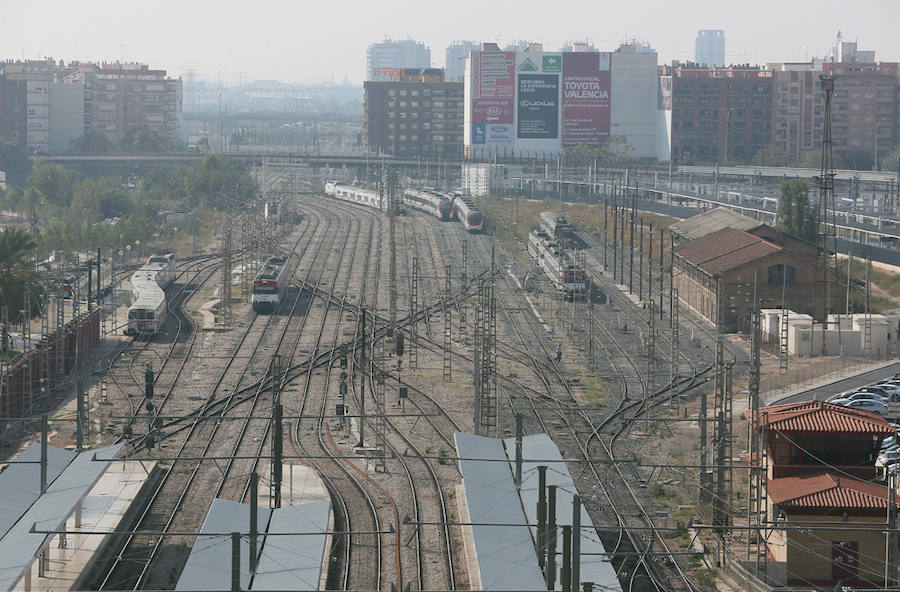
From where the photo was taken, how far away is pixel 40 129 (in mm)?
139875

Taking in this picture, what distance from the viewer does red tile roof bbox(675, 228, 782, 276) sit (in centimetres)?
4606

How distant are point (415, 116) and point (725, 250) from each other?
93356 millimetres

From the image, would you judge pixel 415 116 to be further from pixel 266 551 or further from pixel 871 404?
pixel 266 551

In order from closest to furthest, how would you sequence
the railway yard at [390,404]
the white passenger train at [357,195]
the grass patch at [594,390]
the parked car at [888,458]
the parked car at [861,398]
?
the railway yard at [390,404], the parked car at [888,458], the parked car at [861,398], the grass patch at [594,390], the white passenger train at [357,195]

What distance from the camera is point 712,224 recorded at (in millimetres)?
58281

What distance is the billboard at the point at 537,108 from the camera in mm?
125938

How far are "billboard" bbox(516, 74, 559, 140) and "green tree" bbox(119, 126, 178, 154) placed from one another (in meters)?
39.6

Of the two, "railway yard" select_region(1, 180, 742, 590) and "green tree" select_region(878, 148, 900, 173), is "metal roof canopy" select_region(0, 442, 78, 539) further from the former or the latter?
"green tree" select_region(878, 148, 900, 173)

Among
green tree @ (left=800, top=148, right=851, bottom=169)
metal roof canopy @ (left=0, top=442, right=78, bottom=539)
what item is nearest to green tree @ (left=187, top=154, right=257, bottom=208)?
green tree @ (left=800, top=148, right=851, bottom=169)

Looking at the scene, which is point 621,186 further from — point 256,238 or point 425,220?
point 256,238

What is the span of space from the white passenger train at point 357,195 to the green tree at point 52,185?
21.0 m

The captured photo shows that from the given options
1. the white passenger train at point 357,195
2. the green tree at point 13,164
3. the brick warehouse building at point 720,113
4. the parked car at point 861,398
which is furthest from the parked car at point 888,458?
the green tree at point 13,164

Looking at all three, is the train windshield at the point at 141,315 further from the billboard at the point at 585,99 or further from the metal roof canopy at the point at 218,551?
the billboard at the point at 585,99

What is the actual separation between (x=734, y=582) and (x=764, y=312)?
23486 mm
